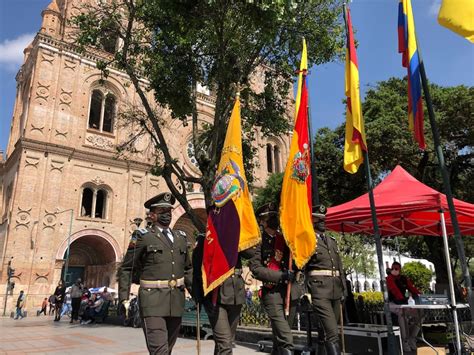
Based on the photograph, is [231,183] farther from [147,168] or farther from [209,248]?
[147,168]

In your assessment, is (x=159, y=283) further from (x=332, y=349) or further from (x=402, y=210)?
(x=402, y=210)

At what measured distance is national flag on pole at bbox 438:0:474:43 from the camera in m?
4.10

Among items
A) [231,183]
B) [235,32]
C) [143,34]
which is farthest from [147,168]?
[231,183]

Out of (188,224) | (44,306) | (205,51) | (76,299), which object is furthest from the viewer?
(188,224)

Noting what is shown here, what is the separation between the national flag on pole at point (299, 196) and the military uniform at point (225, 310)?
920 millimetres

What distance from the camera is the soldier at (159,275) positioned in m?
4.23

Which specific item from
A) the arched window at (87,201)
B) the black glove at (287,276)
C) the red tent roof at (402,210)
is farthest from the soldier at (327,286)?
the arched window at (87,201)

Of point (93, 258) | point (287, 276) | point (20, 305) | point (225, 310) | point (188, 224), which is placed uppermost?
point (188, 224)

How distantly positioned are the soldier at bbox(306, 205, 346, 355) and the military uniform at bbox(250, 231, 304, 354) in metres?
0.29

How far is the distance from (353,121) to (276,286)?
330 centimetres

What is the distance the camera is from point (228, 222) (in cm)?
529

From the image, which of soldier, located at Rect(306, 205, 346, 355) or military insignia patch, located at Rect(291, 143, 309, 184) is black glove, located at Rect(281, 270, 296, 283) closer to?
soldier, located at Rect(306, 205, 346, 355)

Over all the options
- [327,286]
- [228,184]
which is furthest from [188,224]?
[327,286]

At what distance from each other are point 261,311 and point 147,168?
17.8m
